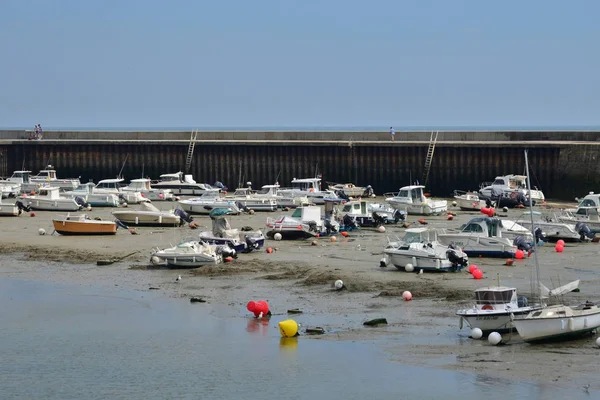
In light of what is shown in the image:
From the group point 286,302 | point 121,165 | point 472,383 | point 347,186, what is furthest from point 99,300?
point 121,165

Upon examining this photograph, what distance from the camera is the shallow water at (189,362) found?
21.8 metres

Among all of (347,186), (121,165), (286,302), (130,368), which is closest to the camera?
(130,368)

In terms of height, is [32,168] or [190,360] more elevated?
[32,168]

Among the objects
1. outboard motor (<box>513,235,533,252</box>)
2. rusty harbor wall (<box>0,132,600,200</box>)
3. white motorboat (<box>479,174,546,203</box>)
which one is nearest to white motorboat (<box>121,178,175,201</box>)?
rusty harbor wall (<box>0,132,600,200</box>)

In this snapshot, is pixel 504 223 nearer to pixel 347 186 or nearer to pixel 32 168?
pixel 347 186

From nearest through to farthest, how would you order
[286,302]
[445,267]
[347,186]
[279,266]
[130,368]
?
[130,368] → [286,302] → [445,267] → [279,266] → [347,186]

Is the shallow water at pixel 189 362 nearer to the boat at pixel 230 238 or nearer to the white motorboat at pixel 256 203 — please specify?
the boat at pixel 230 238

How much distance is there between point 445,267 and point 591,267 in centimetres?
471

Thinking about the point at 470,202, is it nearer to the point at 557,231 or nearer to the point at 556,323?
the point at 557,231

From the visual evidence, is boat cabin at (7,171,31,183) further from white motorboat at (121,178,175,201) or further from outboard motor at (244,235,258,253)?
outboard motor at (244,235,258,253)

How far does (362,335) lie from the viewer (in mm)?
25469

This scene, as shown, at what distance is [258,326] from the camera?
26766mm

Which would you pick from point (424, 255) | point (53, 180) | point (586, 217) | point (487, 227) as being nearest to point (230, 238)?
point (424, 255)

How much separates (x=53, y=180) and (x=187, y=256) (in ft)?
97.6
